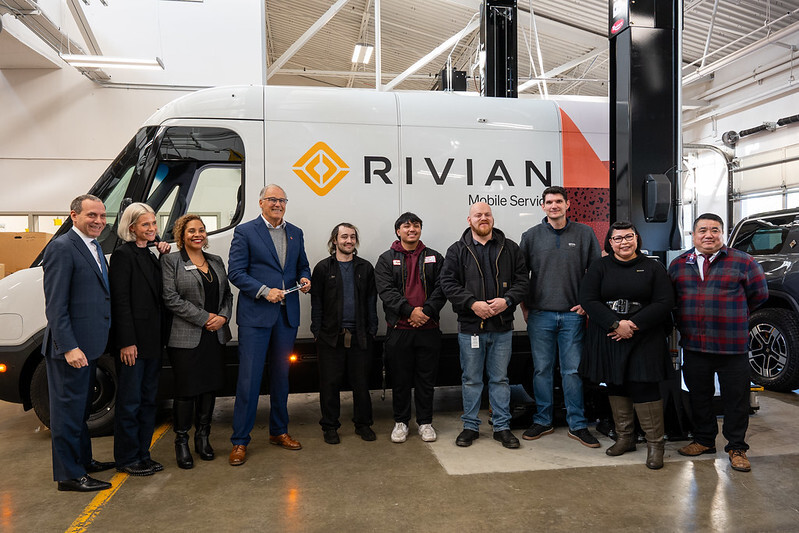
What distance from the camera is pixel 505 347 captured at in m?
3.76

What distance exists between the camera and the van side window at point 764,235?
569 centimetres

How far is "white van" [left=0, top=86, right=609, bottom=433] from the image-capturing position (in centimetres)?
390

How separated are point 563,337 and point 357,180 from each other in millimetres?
1875

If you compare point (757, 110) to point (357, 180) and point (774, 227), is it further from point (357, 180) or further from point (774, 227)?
point (357, 180)

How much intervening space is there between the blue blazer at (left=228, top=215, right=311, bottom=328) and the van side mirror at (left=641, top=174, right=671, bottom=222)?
254 cm

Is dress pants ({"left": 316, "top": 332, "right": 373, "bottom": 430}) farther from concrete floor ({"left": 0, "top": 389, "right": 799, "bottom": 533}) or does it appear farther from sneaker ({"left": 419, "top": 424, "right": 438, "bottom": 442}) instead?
sneaker ({"left": 419, "top": 424, "right": 438, "bottom": 442})

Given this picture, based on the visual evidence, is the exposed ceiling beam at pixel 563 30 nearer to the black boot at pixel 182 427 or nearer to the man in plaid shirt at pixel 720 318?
the man in plaid shirt at pixel 720 318

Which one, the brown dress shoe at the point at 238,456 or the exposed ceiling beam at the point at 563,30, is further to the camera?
the exposed ceiling beam at the point at 563,30

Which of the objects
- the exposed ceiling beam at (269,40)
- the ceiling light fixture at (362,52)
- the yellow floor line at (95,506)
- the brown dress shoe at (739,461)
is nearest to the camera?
the yellow floor line at (95,506)

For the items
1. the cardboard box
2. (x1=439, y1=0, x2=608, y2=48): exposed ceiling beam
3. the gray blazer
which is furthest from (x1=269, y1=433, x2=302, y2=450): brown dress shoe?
(x1=439, y1=0, x2=608, y2=48): exposed ceiling beam

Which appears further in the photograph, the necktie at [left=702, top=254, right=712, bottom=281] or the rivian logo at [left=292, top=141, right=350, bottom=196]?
the rivian logo at [left=292, top=141, right=350, bottom=196]

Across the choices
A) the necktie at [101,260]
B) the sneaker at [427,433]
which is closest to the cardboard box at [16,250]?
the necktie at [101,260]

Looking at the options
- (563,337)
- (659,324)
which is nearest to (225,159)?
(563,337)

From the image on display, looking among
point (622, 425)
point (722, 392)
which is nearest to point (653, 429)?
point (622, 425)
